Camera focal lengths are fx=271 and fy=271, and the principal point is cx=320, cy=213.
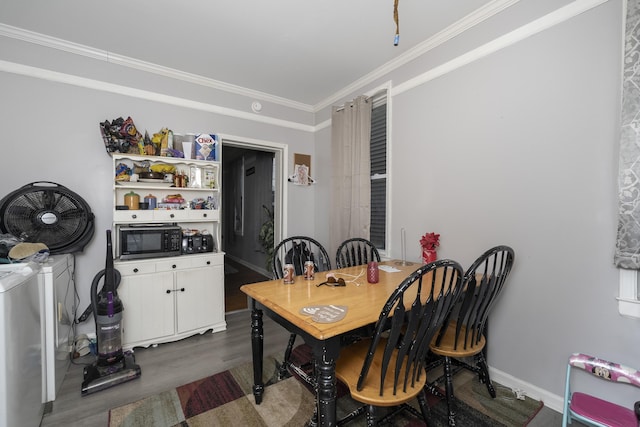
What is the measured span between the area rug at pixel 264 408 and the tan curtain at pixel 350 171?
155 centimetres

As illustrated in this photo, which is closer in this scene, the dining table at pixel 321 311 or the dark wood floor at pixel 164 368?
the dining table at pixel 321 311

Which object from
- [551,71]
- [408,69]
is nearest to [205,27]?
[408,69]

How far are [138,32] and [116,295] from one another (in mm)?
2135

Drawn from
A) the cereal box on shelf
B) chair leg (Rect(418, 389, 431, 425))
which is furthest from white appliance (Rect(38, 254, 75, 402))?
chair leg (Rect(418, 389, 431, 425))

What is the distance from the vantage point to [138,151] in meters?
2.54

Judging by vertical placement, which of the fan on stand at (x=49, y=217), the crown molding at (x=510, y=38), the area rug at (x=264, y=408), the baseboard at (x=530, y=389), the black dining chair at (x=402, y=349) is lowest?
the area rug at (x=264, y=408)

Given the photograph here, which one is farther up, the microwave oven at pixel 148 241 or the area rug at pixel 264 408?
the microwave oven at pixel 148 241

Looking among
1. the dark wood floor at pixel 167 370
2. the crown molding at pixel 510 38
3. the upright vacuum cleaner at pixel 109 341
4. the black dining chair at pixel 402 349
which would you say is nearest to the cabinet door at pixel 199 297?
the dark wood floor at pixel 167 370

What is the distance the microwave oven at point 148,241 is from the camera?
94.4 inches

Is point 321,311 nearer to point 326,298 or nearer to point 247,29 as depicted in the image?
point 326,298

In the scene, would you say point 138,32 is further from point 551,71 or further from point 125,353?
point 551,71

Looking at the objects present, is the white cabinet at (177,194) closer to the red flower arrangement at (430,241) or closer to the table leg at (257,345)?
the table leg at (257,345)

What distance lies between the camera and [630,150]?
1344 mm

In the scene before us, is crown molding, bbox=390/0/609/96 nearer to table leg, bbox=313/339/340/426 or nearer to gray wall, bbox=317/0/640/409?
gray wall, bbox=317/0/640/409
